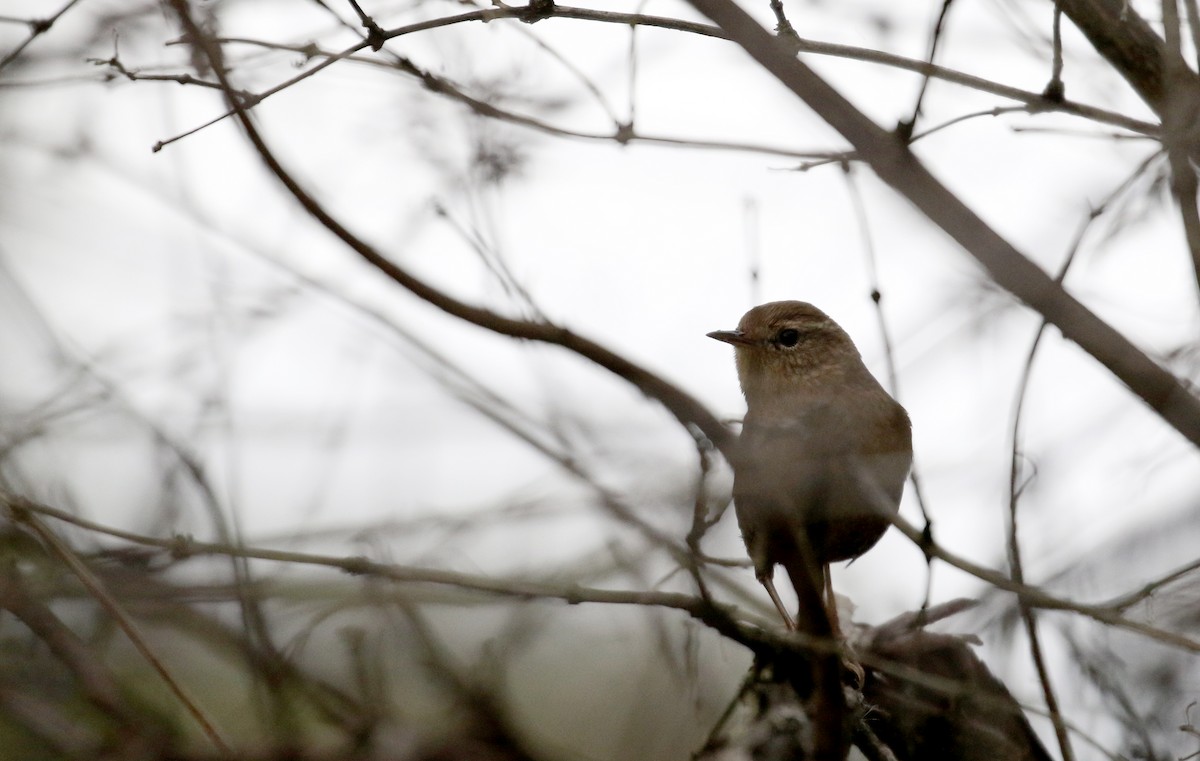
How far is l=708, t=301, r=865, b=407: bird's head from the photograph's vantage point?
189 inches

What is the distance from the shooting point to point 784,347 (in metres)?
4.88

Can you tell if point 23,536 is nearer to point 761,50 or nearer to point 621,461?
point 621,461

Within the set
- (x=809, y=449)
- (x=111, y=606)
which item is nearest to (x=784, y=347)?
(x=809, y=449)

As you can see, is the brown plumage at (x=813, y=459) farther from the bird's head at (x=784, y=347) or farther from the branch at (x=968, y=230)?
the branch at (x=968, y=230)

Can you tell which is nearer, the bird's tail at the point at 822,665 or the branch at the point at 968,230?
the bird's tail at the point at 822,665

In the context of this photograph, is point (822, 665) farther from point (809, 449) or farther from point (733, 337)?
point (733, 337)

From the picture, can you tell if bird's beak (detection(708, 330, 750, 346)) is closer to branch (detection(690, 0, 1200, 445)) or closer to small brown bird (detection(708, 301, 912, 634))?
small brown bird (detection(708, 301, 912, 634))

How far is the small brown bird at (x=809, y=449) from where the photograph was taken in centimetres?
275

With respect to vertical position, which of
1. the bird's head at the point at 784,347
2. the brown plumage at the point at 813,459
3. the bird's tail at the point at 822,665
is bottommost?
the bird's tail at the point at 822,665

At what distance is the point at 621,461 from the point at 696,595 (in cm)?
47

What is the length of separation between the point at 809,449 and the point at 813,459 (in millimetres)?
64

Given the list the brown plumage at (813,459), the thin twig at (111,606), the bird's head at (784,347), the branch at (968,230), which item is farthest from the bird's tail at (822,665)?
the bird's head at (784,347)

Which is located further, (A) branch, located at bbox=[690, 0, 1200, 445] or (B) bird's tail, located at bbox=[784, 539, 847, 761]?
(A) branch, located at bbox=[690, 0, 1200, 445]

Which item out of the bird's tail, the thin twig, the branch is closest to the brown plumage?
the bird's tail
